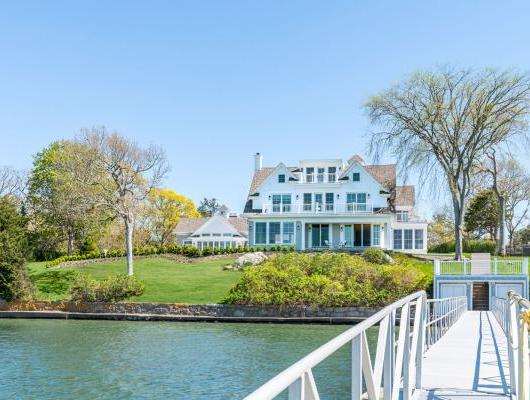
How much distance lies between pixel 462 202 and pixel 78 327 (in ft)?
82.9

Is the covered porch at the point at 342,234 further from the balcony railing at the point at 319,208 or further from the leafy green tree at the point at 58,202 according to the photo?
the leafy green tree at the point at 58,202

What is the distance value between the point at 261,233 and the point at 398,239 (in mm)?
11431

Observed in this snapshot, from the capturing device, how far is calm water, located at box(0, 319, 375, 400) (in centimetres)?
1398

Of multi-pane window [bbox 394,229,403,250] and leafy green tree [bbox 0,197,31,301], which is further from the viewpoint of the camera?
multi-pane window [bbox 394,229,403,250]

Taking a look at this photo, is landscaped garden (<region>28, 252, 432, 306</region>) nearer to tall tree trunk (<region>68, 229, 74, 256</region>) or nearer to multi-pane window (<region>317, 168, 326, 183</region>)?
tall tree trunk (<region>68, 229, 74, 256</region>)

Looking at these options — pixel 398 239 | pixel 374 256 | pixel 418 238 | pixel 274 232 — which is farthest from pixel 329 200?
pixel 374 256

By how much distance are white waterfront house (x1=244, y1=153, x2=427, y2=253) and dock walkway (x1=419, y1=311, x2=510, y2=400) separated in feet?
114

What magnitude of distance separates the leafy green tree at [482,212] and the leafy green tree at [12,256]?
1565 inches

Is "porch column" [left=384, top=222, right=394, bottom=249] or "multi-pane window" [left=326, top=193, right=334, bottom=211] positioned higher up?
"multi-pane window" [left=326, top=193, right=334, bottom=211]

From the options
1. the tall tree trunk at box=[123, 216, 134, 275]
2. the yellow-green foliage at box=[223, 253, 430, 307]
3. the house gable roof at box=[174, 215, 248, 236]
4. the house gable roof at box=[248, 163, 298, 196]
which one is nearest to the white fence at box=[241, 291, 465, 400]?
the yellow-green foliage at box=[223, 253, 430, 307]

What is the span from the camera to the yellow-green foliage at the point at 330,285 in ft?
103

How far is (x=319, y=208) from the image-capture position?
5075 cm

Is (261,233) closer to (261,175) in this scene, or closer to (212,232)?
(261,175)

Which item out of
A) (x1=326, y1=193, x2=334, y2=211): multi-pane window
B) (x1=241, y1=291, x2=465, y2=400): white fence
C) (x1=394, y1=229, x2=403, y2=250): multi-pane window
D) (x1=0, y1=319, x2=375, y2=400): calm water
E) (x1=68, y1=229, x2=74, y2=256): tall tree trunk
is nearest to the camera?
(x1=241, y1=291, x2=465, y2=400): white fence
